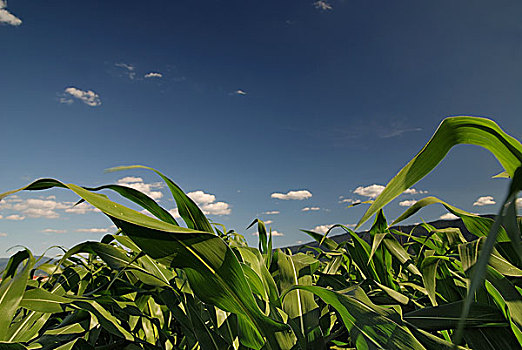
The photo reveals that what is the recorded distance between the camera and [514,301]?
36cm

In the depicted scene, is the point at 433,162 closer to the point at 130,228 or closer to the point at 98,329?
the point at 130,228

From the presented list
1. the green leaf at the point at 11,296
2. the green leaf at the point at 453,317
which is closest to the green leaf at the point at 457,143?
the green leaf at the point at 453,317

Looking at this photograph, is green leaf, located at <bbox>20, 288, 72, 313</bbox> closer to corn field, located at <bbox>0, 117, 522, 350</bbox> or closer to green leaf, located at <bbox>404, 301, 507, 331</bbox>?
corn field, located at <bbox>0, 117, 522, 350</bbox>

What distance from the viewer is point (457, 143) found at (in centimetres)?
29

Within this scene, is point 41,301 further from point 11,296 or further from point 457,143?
point 457,143

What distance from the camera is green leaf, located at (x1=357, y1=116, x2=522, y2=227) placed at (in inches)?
11.0

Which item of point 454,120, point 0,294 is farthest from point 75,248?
point 454,120

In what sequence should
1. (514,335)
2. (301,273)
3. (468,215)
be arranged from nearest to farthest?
(514,335) < (468,215) < (301,273)

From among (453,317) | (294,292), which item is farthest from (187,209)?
(453,317)

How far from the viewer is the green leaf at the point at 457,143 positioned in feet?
0.92

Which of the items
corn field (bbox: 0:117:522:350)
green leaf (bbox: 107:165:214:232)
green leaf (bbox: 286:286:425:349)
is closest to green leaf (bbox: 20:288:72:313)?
corn field (bbox: 0:117:522:350)

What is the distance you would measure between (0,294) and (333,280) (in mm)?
455

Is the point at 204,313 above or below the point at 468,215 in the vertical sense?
below

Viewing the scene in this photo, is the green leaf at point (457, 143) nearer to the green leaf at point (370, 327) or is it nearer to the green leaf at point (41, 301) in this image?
the green leaf at point (370, 327)
